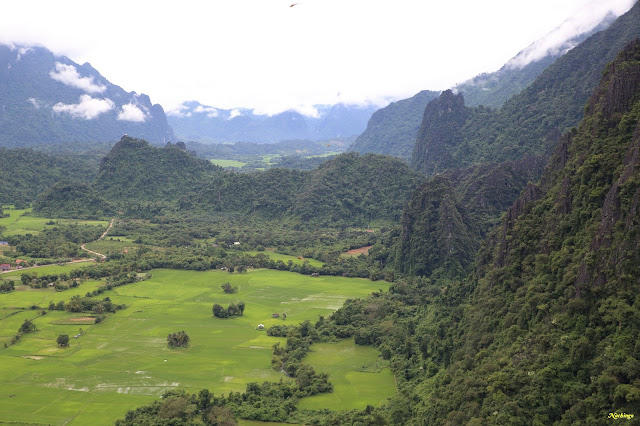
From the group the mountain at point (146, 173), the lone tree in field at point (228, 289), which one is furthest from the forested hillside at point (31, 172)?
the lone tree in field at point (228, 289)

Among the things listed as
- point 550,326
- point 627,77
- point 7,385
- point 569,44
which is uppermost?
point 569,44

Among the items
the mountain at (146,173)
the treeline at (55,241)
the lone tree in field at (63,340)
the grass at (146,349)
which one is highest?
the mountain at (146,173)

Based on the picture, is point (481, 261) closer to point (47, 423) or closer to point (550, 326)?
point (550, 326)

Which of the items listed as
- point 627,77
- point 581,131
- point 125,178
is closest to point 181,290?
point 581,131

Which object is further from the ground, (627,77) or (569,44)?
(569,44)

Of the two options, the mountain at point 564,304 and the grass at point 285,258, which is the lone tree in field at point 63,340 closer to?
the mountain at point 564,304

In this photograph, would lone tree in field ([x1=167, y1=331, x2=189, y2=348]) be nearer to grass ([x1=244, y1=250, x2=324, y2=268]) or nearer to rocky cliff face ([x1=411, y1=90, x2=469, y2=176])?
grass ([x1=244, y1=250, x2=324, y2=268])
